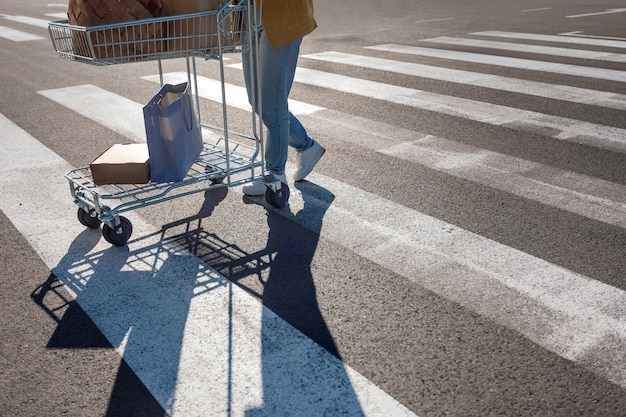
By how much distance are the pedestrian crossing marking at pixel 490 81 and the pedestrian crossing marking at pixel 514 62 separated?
0.74 meters

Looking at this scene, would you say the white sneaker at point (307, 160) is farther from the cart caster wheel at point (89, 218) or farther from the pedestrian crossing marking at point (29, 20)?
the pedestrian crossing marking at point (29, 20)

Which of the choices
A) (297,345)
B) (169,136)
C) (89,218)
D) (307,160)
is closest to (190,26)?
(169,136)

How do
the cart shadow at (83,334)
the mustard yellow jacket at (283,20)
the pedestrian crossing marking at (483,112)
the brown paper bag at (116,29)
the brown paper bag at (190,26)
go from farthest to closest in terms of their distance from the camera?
1. the pedestrian crossing marking at (483,112)
2. the mustard yellow jacket at (283,20)
3. the brown paper bag at (190,26)
4. the brown paper bag at (116,29)
5. the cart shadow at (83,334)

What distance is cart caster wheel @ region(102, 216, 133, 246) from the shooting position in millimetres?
3832

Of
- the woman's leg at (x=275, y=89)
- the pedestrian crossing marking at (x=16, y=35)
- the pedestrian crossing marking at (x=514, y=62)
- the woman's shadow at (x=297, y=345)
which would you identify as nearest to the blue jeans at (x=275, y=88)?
the woman's leg at (x=275, y=89)

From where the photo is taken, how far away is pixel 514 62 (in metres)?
9.23

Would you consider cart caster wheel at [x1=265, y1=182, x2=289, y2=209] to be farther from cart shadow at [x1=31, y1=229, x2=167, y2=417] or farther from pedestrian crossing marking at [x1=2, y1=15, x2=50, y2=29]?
pedestrian crossing marking at [x1=2, y1=15, x2=50, y2=29]

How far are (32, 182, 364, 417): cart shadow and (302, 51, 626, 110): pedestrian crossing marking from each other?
164 inches

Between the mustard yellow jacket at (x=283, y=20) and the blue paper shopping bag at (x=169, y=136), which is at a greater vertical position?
the mustard yellow jacket at (x=283, y=20)

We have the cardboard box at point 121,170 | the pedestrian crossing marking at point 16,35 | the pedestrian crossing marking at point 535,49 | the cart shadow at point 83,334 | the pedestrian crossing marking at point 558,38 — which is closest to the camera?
the cart shadow at point 83,334

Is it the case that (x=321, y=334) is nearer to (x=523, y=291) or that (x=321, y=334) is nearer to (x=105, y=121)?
(x=523, y=291)

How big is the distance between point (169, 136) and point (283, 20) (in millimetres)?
955

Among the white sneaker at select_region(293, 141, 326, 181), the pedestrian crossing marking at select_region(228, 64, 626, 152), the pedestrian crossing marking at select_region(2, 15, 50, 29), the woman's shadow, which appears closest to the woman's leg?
the white sneaker at select_region(293, 141, 326, 181)

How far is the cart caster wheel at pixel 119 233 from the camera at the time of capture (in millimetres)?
3832
